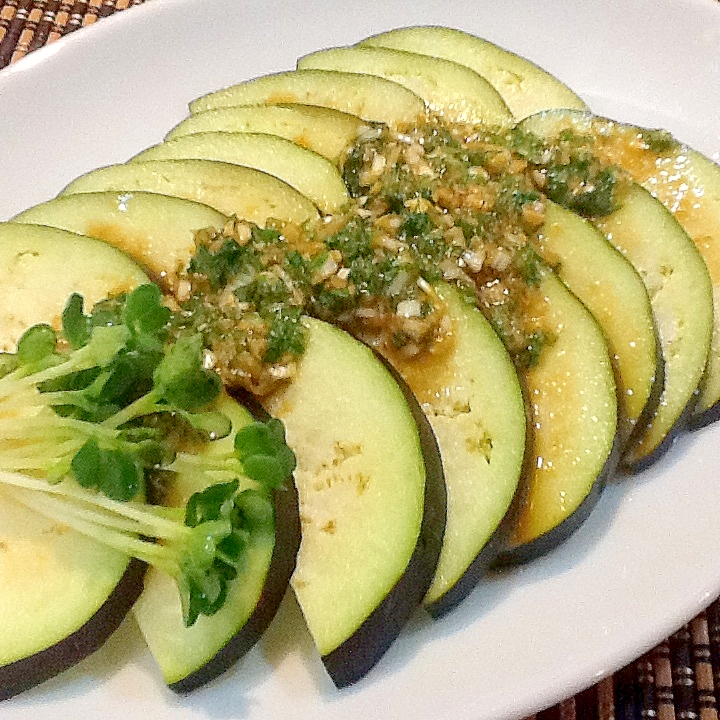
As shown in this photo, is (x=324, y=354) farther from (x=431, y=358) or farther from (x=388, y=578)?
(x=388, y=578)

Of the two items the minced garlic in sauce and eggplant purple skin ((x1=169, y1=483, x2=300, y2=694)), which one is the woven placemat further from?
eggplant purple skin ((x1=169, y1=483, x2=300, y2=694))

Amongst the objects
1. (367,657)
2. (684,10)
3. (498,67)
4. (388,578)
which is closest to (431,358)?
(388,578)

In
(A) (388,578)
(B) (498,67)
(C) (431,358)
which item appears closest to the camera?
(A) (388,578)

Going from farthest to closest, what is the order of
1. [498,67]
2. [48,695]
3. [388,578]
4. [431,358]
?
[498,67]
[431,358]
[48,695]
[388,578]

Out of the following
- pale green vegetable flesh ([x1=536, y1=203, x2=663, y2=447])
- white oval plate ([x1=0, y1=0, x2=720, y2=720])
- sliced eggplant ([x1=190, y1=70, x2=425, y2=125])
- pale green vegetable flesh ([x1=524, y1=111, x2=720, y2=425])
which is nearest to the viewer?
white oval plate ([x1=0, y1=0, x2=720, y2=720])

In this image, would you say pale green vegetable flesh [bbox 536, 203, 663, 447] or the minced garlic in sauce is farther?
pale green vegetable flesh [bbox 536, 203, 663, 447]

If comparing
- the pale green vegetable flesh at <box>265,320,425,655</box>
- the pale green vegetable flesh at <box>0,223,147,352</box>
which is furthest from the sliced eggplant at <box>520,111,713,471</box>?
the pale green vegetable flesh at <box>0,223,147,352</box>

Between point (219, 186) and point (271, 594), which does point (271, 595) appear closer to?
point (271, 594)
